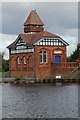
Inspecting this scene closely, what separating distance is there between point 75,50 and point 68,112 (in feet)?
171

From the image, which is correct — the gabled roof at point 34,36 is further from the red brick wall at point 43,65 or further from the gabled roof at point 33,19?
the gabled roof at point 33,19

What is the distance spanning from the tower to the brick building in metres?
4.54

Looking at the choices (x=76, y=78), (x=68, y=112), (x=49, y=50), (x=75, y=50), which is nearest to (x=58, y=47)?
(x=49, y=50)

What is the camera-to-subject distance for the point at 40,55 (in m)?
62.2

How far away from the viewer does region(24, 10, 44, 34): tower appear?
7088cm

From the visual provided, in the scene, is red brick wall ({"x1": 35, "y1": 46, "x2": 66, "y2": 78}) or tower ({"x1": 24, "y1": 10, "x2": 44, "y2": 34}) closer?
red brick wall ({"x1": 35, "y1": 46, "x2": 66, "y2": 78})

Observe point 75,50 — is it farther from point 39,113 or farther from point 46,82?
point 39,113

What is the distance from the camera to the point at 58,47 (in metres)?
62.6

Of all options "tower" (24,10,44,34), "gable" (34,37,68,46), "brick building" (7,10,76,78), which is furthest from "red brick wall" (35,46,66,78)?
"tower" (24,10,44,34)

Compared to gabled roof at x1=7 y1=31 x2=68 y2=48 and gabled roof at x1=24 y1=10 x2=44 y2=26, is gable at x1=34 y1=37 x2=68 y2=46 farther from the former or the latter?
gabled roof at x1=24 y1=10 x2=44 y2=26

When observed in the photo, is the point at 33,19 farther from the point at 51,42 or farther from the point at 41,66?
the point at 41,66

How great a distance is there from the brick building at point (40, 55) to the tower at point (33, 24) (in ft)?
14.9

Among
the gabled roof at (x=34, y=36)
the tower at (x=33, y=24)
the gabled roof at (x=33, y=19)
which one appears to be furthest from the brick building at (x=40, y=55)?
the gabled roof at (x=33, y=19)

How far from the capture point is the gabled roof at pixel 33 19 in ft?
233
